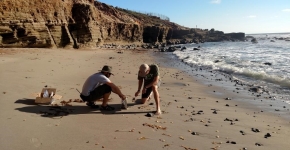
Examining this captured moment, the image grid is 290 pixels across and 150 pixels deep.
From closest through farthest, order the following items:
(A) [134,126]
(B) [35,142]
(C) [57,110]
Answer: (B) [35,142]
(A) [134,126]
(C) [57,110]

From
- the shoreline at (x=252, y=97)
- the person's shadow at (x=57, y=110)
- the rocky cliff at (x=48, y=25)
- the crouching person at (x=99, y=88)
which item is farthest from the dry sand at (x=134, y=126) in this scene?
the rocky cliff at (x=48, y=25)

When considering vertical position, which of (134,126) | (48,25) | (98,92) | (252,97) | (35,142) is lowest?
(252,97)

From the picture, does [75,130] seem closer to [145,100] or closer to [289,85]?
[145,100]

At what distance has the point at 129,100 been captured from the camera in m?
7.53

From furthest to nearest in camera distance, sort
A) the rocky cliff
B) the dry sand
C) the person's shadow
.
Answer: the rocky cliff, the person's shadow, the dry sand

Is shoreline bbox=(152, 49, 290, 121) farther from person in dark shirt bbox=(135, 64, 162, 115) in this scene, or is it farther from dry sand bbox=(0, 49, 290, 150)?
person in dark shirt bbox=(135, 64, 162, 115)

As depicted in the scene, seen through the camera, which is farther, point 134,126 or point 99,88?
point 99,88

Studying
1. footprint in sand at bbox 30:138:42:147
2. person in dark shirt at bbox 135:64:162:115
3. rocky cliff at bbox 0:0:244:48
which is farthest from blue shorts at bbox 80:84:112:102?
rocky cliff at bbox 0:0:244:48

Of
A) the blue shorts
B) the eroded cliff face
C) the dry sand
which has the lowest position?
the dry sand

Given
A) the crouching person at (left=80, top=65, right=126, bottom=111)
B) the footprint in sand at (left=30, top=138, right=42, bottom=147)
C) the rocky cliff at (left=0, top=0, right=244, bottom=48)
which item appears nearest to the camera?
the footprint in sand at (left=30, top=138, right=42, bottom=147)

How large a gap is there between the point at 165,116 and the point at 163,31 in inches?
2552

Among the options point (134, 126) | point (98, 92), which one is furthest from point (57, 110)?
point (134, 126)

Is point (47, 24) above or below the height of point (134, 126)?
above

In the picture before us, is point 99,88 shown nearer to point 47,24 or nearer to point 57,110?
point 57,110
